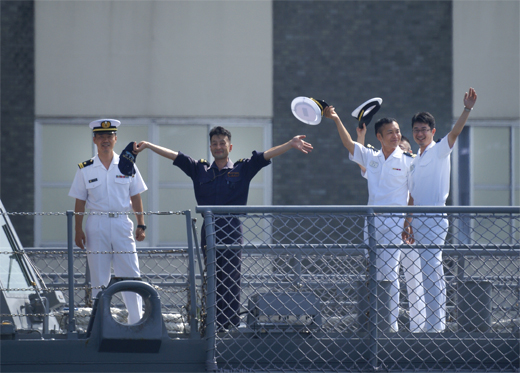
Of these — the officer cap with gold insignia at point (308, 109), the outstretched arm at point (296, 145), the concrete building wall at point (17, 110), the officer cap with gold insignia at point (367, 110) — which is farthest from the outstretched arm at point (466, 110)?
the concrete building wall at point (17, 110)

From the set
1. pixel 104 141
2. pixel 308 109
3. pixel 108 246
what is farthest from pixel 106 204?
pixel 308 109

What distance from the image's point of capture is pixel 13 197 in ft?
30.6

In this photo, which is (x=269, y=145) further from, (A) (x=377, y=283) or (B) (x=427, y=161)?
(A) (x=377, y=283)

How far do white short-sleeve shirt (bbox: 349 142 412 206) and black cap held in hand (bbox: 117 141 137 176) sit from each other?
1.94 metres

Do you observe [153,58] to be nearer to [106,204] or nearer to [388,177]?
[106,204]

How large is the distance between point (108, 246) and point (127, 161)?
2.31 feet

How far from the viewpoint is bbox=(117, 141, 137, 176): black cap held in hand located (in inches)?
182

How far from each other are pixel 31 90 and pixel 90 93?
0.94 m

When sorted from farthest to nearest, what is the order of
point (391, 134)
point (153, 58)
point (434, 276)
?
point (153, 58) → point (391, 134) → point (434, 276)

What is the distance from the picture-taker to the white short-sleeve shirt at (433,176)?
186 inches

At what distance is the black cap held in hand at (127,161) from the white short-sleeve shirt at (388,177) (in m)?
1.94

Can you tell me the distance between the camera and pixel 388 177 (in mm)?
4871

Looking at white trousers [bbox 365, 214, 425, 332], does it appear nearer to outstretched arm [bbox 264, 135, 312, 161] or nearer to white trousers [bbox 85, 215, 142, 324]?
outstretched arm [bbox 264, 135, 312, 161]

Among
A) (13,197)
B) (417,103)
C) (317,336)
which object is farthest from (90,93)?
(317,336)
